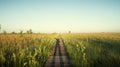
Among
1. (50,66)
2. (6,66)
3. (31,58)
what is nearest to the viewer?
(6,66)

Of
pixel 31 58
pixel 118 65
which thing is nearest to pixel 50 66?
pixel 31 58

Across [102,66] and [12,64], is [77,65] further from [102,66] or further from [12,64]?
[12,64]

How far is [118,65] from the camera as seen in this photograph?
7.04 meters

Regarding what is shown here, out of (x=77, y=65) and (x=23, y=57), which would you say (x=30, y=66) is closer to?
(x=23, y=57)

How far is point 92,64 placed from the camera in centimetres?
761

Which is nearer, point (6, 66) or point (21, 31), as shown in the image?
point (6, 66)

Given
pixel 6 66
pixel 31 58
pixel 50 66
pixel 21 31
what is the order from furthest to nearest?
pixel 21 31 → pixel 50 66 → pixel 31 58 → pixel 6 66

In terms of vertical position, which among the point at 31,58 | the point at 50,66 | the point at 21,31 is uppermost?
the point at 21,31

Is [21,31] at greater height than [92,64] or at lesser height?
greater

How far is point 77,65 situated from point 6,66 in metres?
3.12

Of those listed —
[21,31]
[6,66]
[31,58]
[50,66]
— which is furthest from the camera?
[21,31]

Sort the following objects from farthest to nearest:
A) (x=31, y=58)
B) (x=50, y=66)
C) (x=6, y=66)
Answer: (x=50, y=66) → (x=31, y=58) → (x=6, y=66)

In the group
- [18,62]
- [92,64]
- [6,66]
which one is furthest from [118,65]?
[6,66]

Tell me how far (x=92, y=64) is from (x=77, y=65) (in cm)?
68
